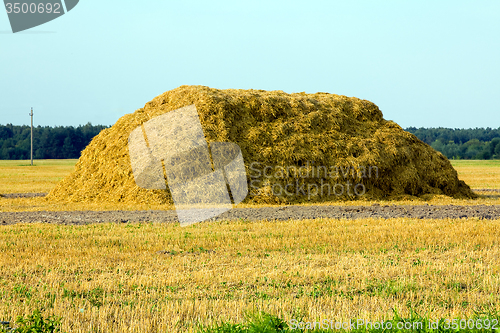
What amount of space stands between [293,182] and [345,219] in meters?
6.22

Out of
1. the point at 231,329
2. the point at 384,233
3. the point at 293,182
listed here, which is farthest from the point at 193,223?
→ the point at 231,329

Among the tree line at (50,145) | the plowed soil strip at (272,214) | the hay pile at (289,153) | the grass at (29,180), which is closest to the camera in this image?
the plowed soil strip at (272,214)

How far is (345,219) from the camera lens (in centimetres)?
1516

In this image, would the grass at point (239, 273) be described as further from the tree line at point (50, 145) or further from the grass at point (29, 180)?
the tree line at point (50, 145)

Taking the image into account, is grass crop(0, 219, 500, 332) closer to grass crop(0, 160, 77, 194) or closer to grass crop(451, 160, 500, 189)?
grass crop(0, 160, 77, 194)

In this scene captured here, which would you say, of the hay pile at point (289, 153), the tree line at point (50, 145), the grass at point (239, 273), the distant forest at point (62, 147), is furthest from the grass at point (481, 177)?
the tree line at point (50, 145)

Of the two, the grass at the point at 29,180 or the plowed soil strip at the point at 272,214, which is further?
the grass at the point at 29,180

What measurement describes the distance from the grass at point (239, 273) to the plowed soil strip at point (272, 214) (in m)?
1.66

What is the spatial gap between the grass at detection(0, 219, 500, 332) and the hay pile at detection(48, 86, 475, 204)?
733 centimetres


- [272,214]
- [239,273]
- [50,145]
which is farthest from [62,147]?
[239,273]

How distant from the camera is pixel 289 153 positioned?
21.5m

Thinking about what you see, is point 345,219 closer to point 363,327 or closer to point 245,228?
point 245,228

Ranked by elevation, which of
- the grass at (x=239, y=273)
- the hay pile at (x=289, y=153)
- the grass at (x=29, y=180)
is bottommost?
the grass at (x=29, y=180)

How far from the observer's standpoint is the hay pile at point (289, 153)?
21016 millimetres
